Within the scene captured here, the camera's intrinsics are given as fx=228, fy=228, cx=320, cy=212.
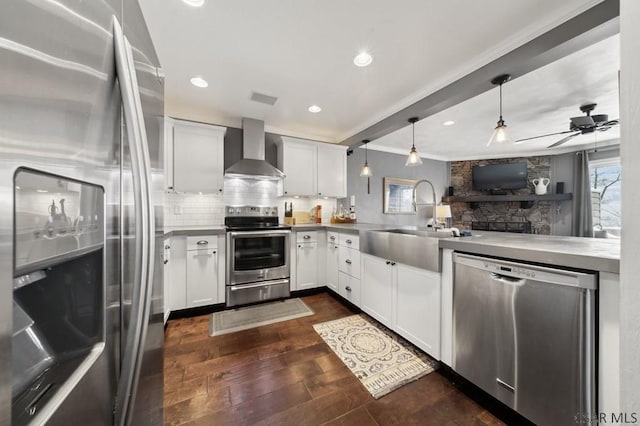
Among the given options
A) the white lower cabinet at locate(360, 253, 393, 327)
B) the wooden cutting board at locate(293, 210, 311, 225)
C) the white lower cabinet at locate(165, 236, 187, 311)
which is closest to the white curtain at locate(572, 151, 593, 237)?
the white lower cabinet at locate(360, 253, 393, 327)

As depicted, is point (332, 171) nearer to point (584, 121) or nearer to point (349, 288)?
point (349, 288)

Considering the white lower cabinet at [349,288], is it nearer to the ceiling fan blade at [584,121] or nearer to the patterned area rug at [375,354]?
Result: the patterned area rug at [375,354]

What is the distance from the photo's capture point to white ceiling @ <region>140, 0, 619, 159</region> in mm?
1548

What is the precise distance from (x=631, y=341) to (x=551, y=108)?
3749 millimetres

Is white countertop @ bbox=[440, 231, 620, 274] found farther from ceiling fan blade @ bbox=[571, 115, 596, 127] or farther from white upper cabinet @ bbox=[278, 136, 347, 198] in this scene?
white upper cabinet @ bbox=[278, 136, 347, 198]

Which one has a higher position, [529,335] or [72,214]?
[72,214]

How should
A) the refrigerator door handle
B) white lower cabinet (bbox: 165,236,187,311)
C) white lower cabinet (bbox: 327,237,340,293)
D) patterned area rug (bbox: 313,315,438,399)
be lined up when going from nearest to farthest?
1. the refrigerator door handle
2. patterned area rug (bbox: 313,315,438,399)
3. white lower cabinet (bbox: 165,236,187,311)
4. white lower cabinet (bbox: 327,237,340,293)

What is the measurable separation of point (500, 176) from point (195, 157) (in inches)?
243

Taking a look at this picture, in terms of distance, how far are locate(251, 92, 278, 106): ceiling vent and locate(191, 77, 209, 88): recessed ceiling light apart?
484mm

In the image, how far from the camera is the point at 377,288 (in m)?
2.30

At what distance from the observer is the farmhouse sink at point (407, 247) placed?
1725 mm

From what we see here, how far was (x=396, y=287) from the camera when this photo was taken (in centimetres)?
207

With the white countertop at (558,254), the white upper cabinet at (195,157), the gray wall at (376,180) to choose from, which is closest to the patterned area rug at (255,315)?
the white upper cabinet at (195,157)

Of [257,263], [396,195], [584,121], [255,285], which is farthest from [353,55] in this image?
[396,195]
